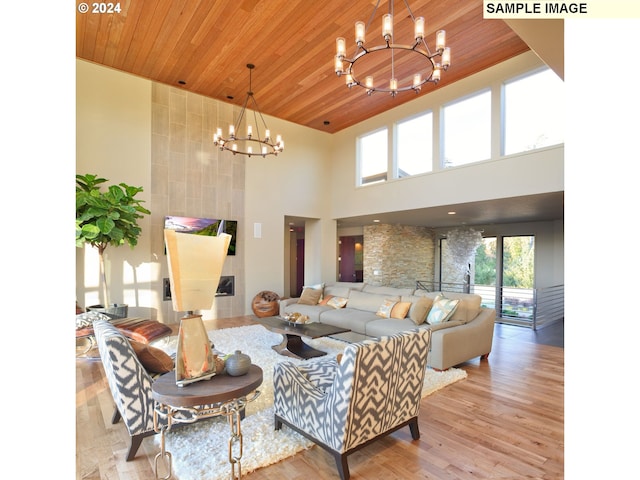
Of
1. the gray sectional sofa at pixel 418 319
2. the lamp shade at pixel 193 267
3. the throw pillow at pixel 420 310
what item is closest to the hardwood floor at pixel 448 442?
the gray sectional sofa at pixel 418 319

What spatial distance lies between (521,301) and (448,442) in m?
7.08

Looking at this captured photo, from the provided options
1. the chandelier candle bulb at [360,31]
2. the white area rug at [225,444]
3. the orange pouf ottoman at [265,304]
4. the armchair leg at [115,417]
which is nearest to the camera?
the white area rug at [225,444]

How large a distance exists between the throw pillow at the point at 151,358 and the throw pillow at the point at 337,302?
3650 millimetres

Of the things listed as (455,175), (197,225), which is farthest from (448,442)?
(197,225)

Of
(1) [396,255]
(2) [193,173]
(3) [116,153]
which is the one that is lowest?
(1) [396,255]

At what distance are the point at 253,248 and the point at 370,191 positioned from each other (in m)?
3.00

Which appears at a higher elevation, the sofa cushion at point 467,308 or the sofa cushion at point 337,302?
the sofa cushion at point 467,308

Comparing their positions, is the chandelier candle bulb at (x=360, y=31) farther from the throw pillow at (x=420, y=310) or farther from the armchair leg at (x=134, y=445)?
the armchair leg at (x=134, y=445)

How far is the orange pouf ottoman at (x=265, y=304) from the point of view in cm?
739

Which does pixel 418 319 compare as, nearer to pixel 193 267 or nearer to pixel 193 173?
pixel 193 267

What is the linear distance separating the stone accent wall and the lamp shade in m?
7.98

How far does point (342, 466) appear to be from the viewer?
6.92ft

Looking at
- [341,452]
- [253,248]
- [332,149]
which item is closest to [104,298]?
[253,248]
